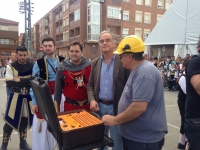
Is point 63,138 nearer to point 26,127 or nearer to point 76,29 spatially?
point 26,127

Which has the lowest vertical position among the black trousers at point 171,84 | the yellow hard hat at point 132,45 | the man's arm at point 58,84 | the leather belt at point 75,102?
the black trousers at point 171,84

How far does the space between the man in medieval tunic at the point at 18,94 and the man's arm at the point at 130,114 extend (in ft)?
7.08

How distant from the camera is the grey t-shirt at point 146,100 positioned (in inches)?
61.2

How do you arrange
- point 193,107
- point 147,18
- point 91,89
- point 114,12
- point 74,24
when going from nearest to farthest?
point 193,107 < point 91,89 < point 114,12 < point 74,24 < point 147,18

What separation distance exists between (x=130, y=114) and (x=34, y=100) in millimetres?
1804

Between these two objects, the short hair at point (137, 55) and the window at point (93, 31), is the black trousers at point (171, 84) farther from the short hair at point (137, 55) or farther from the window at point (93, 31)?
the window at point (93, 31)

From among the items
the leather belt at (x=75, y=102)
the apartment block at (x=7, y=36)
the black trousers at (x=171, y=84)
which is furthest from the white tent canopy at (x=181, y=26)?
the apartment block at (x=7, y=36)

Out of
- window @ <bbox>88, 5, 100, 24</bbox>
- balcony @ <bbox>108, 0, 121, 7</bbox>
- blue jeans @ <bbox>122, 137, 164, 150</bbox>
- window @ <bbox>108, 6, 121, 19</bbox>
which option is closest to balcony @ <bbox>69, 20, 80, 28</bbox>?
window @ <bbox>88, 5, 100, 24</bbox>

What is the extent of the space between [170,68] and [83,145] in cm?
1071

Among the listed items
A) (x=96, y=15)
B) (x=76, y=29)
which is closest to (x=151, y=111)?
(x=96, y=15)

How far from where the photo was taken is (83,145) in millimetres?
1465

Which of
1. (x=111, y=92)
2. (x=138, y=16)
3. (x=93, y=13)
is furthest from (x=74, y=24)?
(x=111, y=92)

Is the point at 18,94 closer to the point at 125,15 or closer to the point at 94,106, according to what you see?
the point at 94,106

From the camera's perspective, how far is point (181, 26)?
46.9 ft
